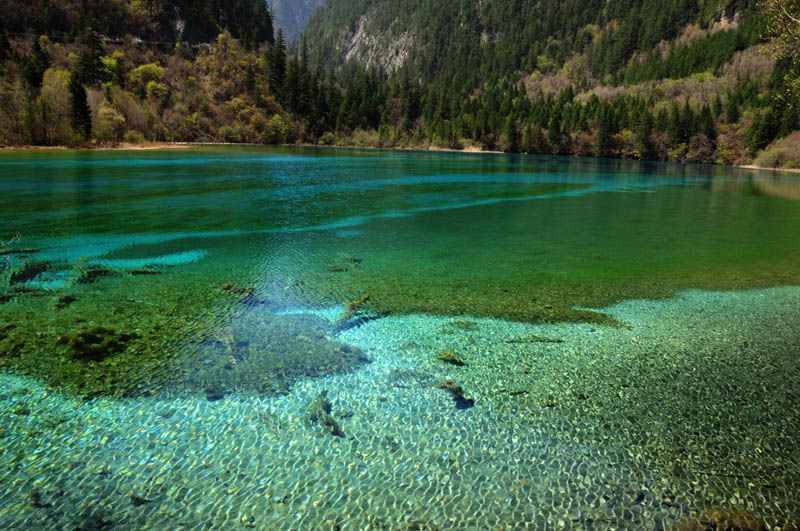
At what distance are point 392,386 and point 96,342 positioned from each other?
16.3 ft

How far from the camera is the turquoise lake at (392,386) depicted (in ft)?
14.2

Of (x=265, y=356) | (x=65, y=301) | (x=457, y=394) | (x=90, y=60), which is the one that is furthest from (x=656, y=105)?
(x=65, y=301)

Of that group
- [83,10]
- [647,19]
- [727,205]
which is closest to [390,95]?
[83,10]

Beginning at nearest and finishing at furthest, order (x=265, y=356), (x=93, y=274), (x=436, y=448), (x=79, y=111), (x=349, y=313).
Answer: (x=436, y=448) → (x=265, y=356) → (x=349, y=313) → (x=93, y=274) → (x=79, y=111)

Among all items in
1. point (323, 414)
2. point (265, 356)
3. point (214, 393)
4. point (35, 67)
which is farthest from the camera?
point (35, 67)

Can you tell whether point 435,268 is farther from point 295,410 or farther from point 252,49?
point 252,49

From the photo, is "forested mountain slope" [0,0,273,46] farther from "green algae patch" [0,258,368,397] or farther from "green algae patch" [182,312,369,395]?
"green algae patch" [182,312,369,395]

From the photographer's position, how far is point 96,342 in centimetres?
738

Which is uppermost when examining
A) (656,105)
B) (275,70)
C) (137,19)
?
(137,19)

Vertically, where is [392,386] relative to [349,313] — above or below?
below

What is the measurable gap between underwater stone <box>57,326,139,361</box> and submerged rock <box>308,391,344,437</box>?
355 centimetres

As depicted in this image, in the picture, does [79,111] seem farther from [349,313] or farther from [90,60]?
[349,313]

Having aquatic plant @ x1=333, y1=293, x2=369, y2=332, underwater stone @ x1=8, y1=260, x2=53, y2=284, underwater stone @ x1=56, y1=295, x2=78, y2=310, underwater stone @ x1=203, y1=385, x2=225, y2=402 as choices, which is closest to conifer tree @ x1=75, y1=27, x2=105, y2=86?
underwater stone @ x1=8, y1=260, x2=53, y2=284

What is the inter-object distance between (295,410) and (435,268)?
7.35 metres
